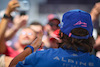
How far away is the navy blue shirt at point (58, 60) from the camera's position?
1.17m

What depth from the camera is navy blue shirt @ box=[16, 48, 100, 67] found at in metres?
1.17

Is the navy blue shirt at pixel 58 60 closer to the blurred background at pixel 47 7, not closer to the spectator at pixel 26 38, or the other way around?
the spectator at pixel 26 38

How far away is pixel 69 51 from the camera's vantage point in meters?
1.28

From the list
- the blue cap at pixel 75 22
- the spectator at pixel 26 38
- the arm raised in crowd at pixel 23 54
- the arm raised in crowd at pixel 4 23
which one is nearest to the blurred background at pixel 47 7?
the spectator at pixel 26 38

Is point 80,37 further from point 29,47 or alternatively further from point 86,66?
point 29,47

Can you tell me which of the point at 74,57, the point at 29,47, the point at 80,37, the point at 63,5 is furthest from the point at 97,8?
the point at 63,5

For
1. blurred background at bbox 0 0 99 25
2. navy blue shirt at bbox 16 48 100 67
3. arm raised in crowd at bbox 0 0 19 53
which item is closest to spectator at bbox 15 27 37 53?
arm raised in crowd at bbox 0 0 19 53

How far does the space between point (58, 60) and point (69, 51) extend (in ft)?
0.46

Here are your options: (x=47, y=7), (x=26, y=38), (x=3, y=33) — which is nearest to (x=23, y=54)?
(x=3, y=33)

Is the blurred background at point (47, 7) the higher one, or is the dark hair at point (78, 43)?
the dark hair at point (78, 43)

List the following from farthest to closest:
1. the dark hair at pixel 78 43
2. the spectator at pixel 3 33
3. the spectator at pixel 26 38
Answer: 1. the spectator at pixel 26 38
2. the spectator at pixel 3 33
3. the dark hair at pixel 78 43

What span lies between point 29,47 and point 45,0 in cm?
651

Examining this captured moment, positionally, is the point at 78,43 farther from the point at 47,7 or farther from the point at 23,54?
the point at 47,7

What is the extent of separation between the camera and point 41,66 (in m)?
1.18
